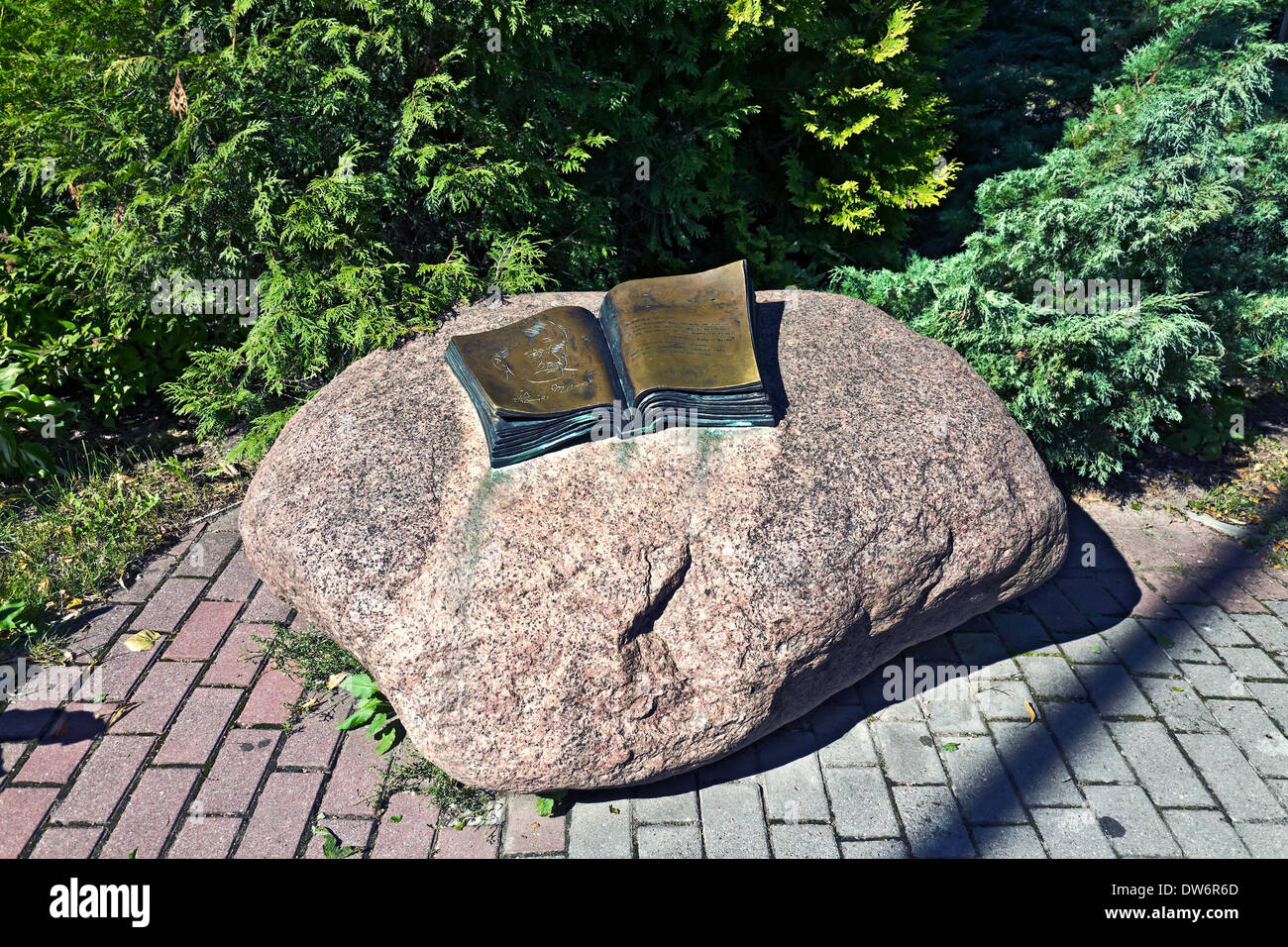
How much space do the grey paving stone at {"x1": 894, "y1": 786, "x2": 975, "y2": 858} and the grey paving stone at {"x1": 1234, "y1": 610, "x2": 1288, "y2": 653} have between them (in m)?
2.15

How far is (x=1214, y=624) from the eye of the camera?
4.34 meters

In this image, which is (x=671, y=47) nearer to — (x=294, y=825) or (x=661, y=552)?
(x=661, y=552)

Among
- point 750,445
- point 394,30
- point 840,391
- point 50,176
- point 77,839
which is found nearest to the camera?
point 77,839

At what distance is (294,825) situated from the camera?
3.25 meters

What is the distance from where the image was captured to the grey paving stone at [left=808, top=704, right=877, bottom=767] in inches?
142

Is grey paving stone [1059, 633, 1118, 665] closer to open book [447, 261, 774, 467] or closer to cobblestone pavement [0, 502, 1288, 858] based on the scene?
cobblestone pavement [0, 502, 1288, 858]

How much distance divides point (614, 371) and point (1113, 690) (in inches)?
114

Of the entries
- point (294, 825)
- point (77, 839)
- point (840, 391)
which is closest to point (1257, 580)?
point (840, 391)

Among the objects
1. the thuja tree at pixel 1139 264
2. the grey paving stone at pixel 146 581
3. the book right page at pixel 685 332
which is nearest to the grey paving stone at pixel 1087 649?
the thuja tree at pixel 1139 264

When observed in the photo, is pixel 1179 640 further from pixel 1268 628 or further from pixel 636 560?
pixel 636 560

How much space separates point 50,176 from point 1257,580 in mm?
7568

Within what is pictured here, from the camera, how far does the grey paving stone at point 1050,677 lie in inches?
155

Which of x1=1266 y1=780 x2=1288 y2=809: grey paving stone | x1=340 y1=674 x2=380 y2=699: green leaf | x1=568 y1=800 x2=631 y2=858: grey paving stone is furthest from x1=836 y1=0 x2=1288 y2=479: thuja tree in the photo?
x1=340 y1=674 x2=380 y2=699: green leaf

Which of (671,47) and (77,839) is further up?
(671,47)
